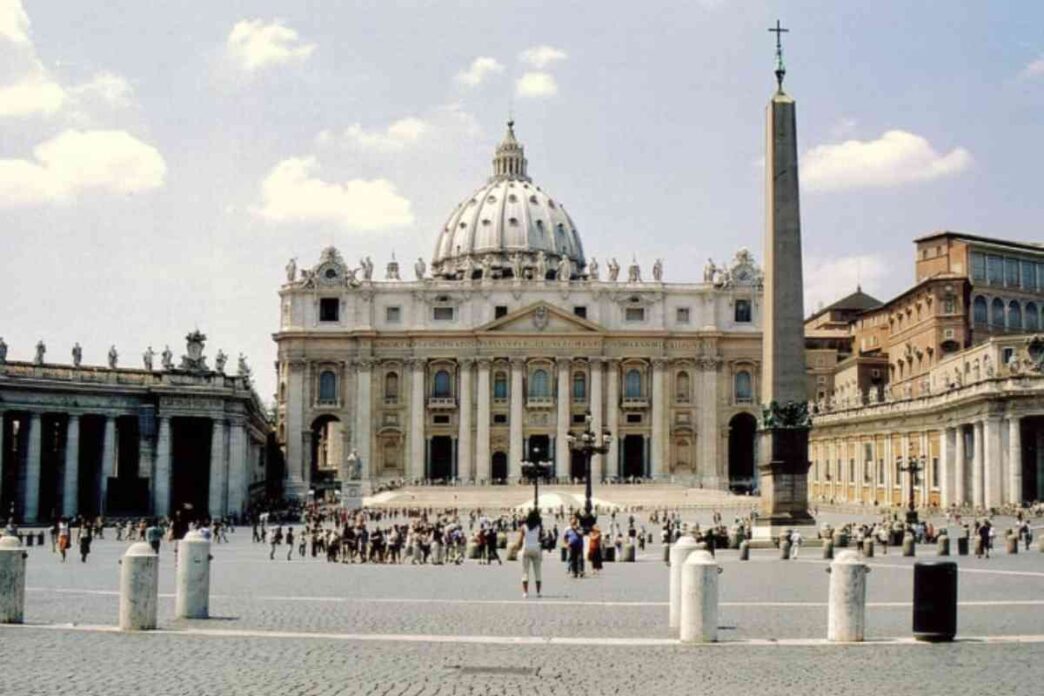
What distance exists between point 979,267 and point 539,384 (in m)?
32.2

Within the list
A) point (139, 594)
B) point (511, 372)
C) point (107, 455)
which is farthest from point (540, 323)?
point (139, 594)

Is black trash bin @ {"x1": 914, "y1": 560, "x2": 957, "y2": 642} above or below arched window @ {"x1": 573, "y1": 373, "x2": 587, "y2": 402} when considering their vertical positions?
below

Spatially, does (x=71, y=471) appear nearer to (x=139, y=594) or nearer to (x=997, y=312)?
(x=139, y=594)

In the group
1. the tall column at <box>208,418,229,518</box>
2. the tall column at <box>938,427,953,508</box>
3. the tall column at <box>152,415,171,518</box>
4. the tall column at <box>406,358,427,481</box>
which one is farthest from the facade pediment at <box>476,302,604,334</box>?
the tall column at <box>152,415,171,518</box>

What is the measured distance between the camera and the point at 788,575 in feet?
80.5

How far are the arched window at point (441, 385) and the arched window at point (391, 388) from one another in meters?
2.54

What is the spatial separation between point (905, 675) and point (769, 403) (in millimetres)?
19408

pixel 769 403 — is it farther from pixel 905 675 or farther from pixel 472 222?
pixel 472 222

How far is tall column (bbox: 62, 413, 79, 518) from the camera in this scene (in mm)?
55625

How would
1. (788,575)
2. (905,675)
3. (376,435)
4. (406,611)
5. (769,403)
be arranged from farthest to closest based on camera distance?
(376,435) < (769,403) < (788,575) < (406,611) < (905,675)

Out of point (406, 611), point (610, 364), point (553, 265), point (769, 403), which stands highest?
point (553, 265)

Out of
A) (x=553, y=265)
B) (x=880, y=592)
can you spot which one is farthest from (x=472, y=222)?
(x=880, y=592)

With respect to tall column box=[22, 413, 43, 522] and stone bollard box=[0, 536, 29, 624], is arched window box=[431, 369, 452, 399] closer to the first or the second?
tall column box=[22, 413, 43, 522]

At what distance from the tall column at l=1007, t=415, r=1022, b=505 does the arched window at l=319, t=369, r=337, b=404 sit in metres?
53.0
